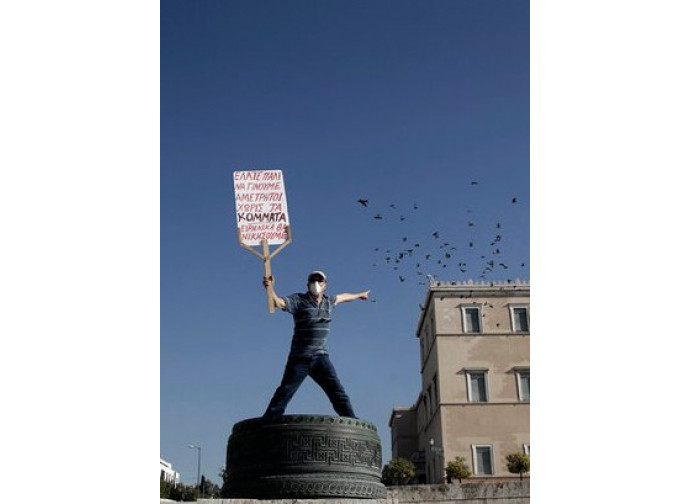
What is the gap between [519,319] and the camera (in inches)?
1511

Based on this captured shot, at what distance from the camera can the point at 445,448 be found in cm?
3616

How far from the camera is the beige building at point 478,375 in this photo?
36.1 meters

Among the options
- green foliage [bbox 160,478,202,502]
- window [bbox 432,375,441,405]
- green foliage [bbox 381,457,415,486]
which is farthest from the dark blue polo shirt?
window [bbox 432,375,441,405]

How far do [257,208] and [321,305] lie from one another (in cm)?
103

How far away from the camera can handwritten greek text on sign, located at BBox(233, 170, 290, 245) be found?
662 centimetres

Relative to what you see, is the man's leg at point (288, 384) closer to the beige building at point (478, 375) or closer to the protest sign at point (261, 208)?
the protest sign at point (261, 208)

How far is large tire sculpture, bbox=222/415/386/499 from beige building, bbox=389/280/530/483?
30.2m

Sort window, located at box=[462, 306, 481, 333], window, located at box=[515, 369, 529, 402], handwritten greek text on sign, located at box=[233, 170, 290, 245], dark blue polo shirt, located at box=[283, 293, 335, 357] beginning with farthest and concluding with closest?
1. window, located at box=[462, 306, 481, 333]
2. window, located at box=[515, 369, 529, 402]
3. handwritten greek text on sign, located at box=[233, 170, 290, 245]
4. dark blue polo shirt, located at box=[283, 293, 335, 357]

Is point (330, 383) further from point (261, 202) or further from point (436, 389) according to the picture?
point (436, 389)

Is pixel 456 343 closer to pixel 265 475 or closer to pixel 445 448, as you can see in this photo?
pixel 445 448

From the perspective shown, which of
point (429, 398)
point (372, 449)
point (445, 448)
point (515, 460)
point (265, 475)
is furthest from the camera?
point (429, 398)

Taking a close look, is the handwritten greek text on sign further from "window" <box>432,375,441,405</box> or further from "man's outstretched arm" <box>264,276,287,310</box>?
"window" <box>432,375,441,405</box>

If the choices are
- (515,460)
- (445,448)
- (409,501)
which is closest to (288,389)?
(409,501)

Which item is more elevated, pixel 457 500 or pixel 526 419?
pixel 457 500
